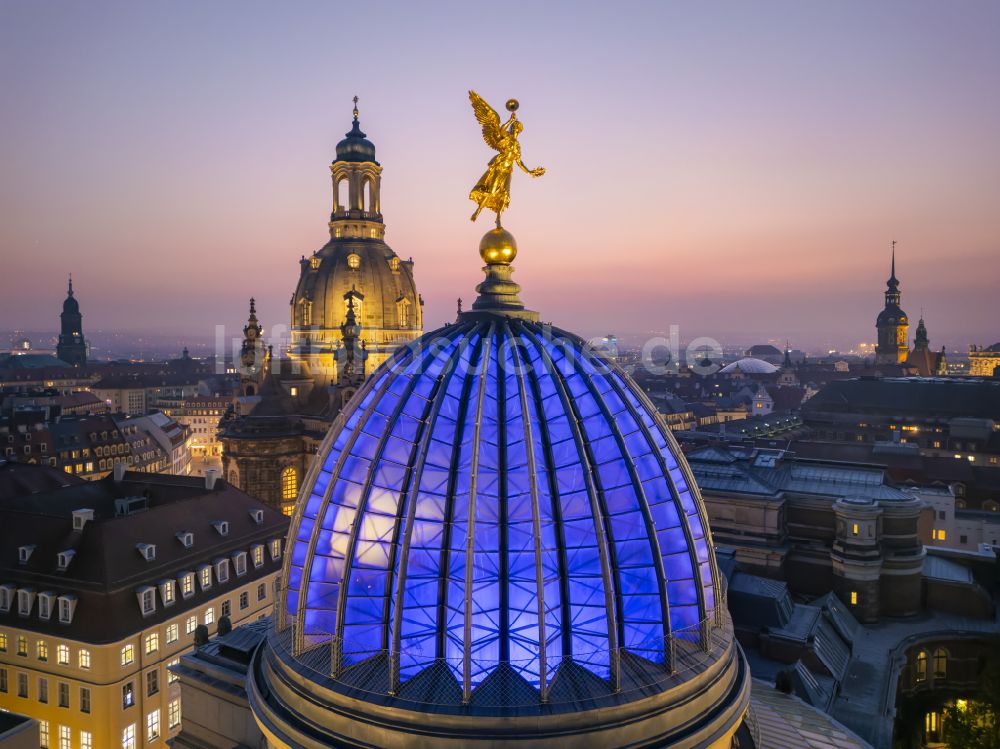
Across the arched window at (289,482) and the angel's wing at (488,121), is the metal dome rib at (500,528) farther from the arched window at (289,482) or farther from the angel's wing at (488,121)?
the arched window at (289,482)

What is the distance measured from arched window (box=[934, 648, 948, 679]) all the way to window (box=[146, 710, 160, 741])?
46.2 meters

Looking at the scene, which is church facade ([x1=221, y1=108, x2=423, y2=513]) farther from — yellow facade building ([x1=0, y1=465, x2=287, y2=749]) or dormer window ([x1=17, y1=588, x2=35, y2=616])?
dormer window ([x1=17, y1=588, x2=35, y2=616])

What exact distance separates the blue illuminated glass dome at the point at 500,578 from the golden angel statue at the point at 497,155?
16.0 feet

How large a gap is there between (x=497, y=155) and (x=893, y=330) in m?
208

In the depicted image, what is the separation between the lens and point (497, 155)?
2203 cm

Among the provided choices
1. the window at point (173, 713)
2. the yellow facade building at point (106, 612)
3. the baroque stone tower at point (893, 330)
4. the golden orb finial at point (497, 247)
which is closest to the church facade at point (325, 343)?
the yellow facade building at point (106, 612)

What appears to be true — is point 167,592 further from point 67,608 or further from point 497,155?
point 497,155

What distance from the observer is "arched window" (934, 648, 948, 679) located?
43156mm

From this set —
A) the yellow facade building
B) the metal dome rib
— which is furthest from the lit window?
the metal dome rib

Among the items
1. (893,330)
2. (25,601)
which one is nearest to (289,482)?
(25,601)

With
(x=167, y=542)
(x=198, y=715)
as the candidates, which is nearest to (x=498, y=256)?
(x=198, y=715)

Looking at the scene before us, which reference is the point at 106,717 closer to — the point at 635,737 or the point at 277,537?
the point at 277,537

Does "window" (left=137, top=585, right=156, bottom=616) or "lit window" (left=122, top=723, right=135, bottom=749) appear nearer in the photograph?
"lit window" (left=122, top=723, right=135, bottom=749)

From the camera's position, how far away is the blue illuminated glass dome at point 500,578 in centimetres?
1661
